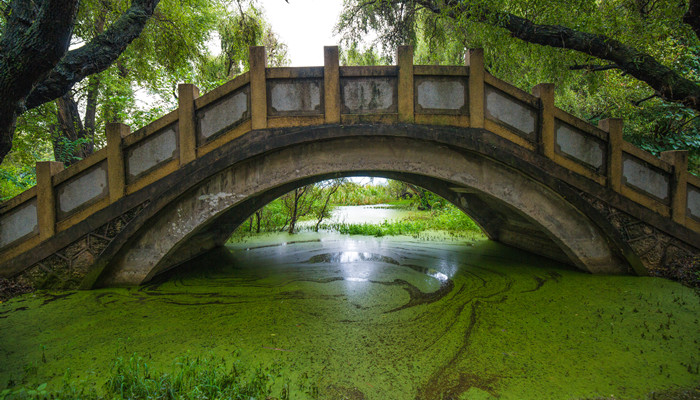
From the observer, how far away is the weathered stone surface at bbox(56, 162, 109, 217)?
4281 mm

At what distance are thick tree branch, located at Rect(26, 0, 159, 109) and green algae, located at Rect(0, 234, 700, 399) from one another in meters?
2.71

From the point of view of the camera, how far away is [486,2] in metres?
4.77

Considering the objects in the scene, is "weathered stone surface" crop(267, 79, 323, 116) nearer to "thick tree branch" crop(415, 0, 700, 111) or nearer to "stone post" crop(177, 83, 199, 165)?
"stone post" crop(177, 83, 199, 165)

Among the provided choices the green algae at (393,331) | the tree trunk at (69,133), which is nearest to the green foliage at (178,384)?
the green algae at (393,331)

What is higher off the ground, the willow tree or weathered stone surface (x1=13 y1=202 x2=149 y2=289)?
the willow tree

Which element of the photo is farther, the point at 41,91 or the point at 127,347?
the point at 41,91

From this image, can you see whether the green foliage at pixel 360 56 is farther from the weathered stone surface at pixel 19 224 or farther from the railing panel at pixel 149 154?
the weathered stone surface at pixel 19 224

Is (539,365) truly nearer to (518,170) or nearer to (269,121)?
(518,170)

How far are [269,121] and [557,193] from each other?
4.13 metres

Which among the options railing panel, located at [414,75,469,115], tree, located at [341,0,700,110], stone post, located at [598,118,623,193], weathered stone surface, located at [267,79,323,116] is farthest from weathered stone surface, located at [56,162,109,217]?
stone post, located at [598,118,623,193]

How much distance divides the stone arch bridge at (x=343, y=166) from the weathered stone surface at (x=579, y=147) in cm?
Result: 2

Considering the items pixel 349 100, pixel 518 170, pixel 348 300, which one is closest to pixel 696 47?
pixel 518 170

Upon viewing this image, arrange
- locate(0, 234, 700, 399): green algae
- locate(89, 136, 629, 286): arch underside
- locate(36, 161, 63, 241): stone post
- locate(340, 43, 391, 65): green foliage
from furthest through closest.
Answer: locate(340, 43, 391, 65): green foliage < locate(89, 136, 629, 286): arch underside < locate(36, 161, 63, 241): stone post < locate(0, 234, 700, 399): green algae

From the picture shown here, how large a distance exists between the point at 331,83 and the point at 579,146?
3.65 metres
